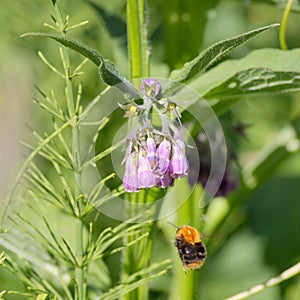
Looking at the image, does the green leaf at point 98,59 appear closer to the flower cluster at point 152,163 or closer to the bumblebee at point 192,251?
the flower cluster at point 152,163

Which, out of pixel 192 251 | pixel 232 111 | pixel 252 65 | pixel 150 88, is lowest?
pixel 192 251

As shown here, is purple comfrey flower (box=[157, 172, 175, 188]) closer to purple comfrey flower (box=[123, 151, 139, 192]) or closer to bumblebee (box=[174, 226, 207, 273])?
purple comfrey flower (box=[123, 151, 139, 192])

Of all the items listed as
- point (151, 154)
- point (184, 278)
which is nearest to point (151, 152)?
point (151, 154)

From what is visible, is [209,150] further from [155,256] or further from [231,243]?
[231,243]

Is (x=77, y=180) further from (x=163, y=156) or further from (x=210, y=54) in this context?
(x=210, y=54)

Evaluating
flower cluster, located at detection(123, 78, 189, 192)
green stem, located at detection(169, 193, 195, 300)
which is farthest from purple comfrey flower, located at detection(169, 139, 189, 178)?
green stem, located at detection(169, 193, 195, 300)

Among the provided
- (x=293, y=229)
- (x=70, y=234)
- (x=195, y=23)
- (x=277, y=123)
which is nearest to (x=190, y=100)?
(x=195, y=23)

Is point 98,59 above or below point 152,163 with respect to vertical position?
above
